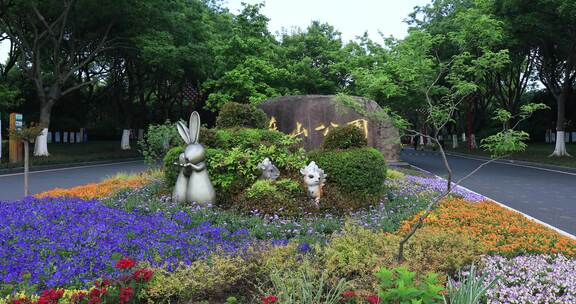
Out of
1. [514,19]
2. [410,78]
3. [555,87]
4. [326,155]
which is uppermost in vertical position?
[514,19]

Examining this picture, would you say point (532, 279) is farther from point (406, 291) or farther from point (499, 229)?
point (406, 291)

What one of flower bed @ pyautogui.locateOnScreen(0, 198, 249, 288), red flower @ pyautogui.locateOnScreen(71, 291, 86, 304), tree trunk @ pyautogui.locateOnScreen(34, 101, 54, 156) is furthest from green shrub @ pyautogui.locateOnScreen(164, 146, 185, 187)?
tree trunk @ pyautogui.locateOnScreen(34, 101, 54, 156)

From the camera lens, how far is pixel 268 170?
332 inches

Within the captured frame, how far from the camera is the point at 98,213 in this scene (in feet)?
20.6

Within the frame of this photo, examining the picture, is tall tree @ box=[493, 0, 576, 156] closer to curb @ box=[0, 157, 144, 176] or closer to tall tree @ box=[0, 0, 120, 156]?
tall tree @ box=[0, 0, 120, 156]

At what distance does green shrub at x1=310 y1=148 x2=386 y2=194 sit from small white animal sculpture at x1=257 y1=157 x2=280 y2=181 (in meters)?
0.92

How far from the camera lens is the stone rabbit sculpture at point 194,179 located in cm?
804

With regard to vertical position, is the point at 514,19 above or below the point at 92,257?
above

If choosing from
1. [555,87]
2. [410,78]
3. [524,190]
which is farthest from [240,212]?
[555,87]

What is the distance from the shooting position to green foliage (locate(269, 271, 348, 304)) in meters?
3.50

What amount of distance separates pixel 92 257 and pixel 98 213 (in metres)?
2.06

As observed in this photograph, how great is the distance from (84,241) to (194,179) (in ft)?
11.3

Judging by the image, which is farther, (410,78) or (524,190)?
(524,190)

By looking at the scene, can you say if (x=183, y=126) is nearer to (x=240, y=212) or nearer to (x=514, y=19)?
(x=240, y=212)
